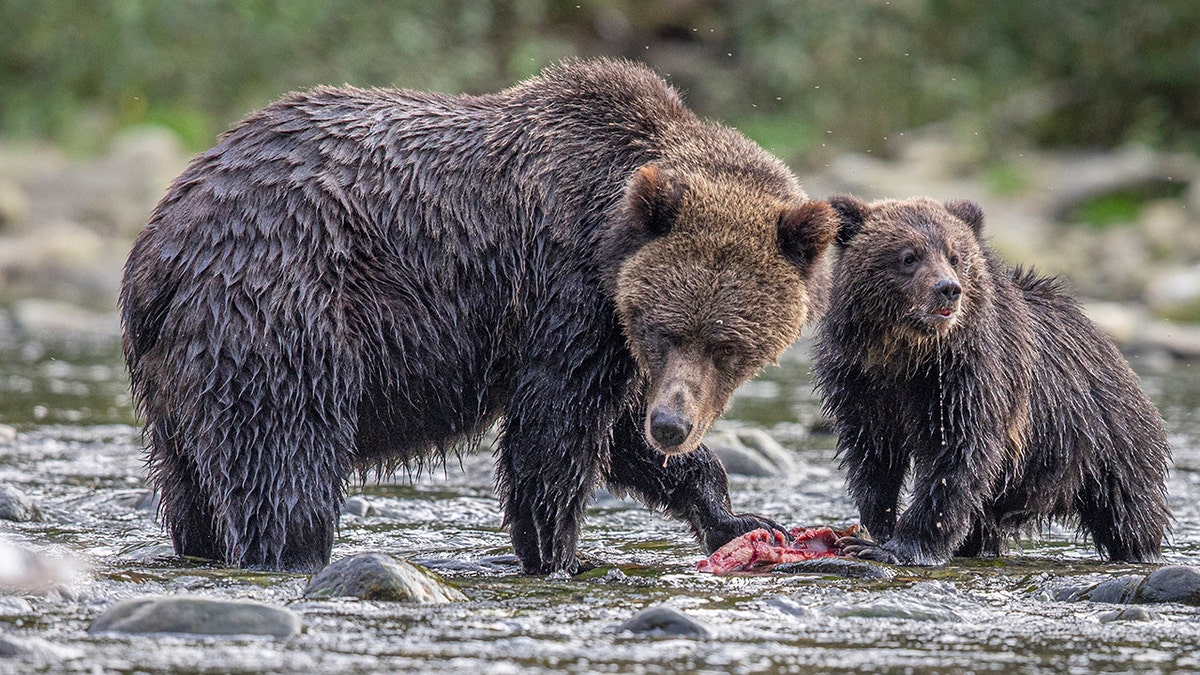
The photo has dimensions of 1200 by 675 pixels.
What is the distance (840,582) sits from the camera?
532 cm

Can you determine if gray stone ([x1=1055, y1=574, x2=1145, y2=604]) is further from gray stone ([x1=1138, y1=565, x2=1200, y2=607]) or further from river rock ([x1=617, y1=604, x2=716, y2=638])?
river rock ([x1=617, y1=604, x2=716, y2=638])

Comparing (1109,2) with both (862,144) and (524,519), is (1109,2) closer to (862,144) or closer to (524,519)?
(862,144)

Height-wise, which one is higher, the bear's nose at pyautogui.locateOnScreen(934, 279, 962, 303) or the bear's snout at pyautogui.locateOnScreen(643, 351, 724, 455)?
the bear's nose at pyautogui.locateOnScreen(934, 279, 962, 303)

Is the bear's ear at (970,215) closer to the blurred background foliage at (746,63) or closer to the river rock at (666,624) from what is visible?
the river rock at (666,624)

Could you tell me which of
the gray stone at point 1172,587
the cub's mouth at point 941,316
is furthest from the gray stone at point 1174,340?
the gray stone at point 1172,587

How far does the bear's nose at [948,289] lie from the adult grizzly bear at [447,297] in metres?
0.58

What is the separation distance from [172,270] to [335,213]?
0.57 m

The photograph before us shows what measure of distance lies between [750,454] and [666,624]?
390 centimetres

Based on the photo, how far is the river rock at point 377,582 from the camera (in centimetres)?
469

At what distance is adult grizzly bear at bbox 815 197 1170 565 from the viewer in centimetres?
588

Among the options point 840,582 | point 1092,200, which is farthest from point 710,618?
point 1092,200

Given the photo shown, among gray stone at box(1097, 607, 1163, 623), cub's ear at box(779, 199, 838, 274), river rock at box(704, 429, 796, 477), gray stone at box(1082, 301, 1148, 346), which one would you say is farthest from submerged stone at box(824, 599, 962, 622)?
gray stone at box(1082, 301, 1148, 346)

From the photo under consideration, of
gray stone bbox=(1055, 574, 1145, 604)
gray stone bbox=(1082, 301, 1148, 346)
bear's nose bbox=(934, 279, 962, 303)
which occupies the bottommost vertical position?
gray stone bbox=(1055, 574, 1145, 604)

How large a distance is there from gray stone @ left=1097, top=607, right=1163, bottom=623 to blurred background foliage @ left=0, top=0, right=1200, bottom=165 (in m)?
17.3
